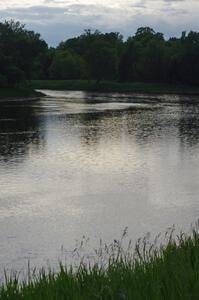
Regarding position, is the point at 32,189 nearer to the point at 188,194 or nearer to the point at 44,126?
the point at 188,194

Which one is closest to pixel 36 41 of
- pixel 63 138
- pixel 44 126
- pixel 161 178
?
pixel 44 126

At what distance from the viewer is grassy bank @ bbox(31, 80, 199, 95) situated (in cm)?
12484

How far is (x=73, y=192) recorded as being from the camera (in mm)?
20766

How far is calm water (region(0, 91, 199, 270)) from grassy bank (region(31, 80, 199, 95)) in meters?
83.2

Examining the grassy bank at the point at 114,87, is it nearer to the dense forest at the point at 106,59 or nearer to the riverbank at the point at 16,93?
the dense forest at the point at 106,59

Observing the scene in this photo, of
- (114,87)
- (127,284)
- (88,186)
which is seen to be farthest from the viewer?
(114,87)

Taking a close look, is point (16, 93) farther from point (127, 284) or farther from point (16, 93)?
point (127, 284)

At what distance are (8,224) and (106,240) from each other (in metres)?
2.96

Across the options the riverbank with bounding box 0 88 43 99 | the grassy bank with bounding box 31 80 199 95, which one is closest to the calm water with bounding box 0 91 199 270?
the riverbank with bounding box 0 88 43 99

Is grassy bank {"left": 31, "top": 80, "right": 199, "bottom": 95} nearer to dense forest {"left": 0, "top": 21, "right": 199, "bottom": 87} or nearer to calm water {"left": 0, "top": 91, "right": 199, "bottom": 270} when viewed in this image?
dense forest {"left": 0, "top": 21, "right": 199, "bottom": 87}

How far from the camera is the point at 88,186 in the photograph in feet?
71.7

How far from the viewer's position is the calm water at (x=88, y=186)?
50.9 feet

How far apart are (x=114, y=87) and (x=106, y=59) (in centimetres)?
877

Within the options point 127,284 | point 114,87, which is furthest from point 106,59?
point 127,284
